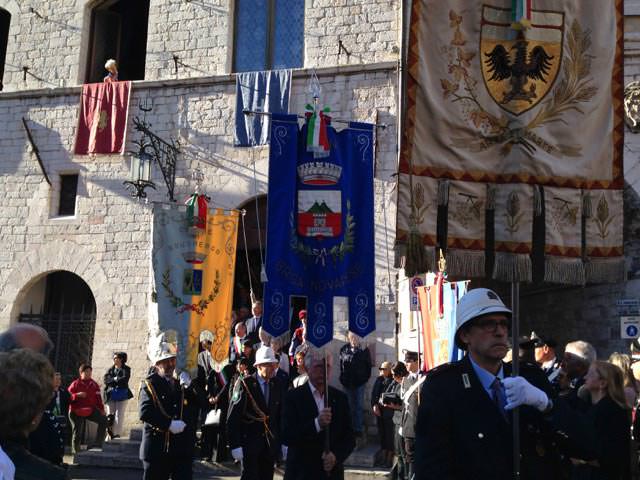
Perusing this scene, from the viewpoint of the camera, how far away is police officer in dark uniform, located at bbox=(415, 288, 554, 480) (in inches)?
133

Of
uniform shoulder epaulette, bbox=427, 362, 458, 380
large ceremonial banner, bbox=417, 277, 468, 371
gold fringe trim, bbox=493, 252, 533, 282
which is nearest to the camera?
uniform shoulder epaulette, bbox=427, 362, 458, 380

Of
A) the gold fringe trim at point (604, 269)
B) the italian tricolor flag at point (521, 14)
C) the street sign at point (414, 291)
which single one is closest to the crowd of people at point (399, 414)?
the gold fringe trim at point (604, 269)

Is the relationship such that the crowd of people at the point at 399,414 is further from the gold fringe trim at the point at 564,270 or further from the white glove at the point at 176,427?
the gold fringe trim at the point at 564,270

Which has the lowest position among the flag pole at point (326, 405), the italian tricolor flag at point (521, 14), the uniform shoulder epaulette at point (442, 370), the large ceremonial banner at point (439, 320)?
the flag pole at point (326, 405)

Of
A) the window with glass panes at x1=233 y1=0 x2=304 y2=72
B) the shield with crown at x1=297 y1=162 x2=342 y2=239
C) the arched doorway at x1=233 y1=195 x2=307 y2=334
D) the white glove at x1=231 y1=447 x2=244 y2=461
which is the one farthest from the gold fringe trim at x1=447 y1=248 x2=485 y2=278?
the window with glass panes at x1=233 y1=0 x2=304 y2=72

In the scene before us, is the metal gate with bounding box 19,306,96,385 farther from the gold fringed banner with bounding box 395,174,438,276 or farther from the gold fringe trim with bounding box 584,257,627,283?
the gold fringe trim with bounding box 584,257,627,283

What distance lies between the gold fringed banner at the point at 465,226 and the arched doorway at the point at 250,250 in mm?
10791

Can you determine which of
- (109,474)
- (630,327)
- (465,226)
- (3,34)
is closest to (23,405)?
(465,226)

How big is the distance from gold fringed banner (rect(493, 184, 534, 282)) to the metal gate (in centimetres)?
1317

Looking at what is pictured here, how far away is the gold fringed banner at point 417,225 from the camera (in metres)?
5.17

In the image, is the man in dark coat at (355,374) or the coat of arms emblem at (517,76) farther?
the man in dark coat at (355,374)

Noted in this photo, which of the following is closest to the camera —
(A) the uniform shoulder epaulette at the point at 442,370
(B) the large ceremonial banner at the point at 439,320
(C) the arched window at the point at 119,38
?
(A) the uniform shoulder epaulette at the point at 442,370

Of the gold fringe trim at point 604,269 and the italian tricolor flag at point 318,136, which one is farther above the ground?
the italian tricolor flag at point 318,136

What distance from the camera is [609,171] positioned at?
17.6 ft
